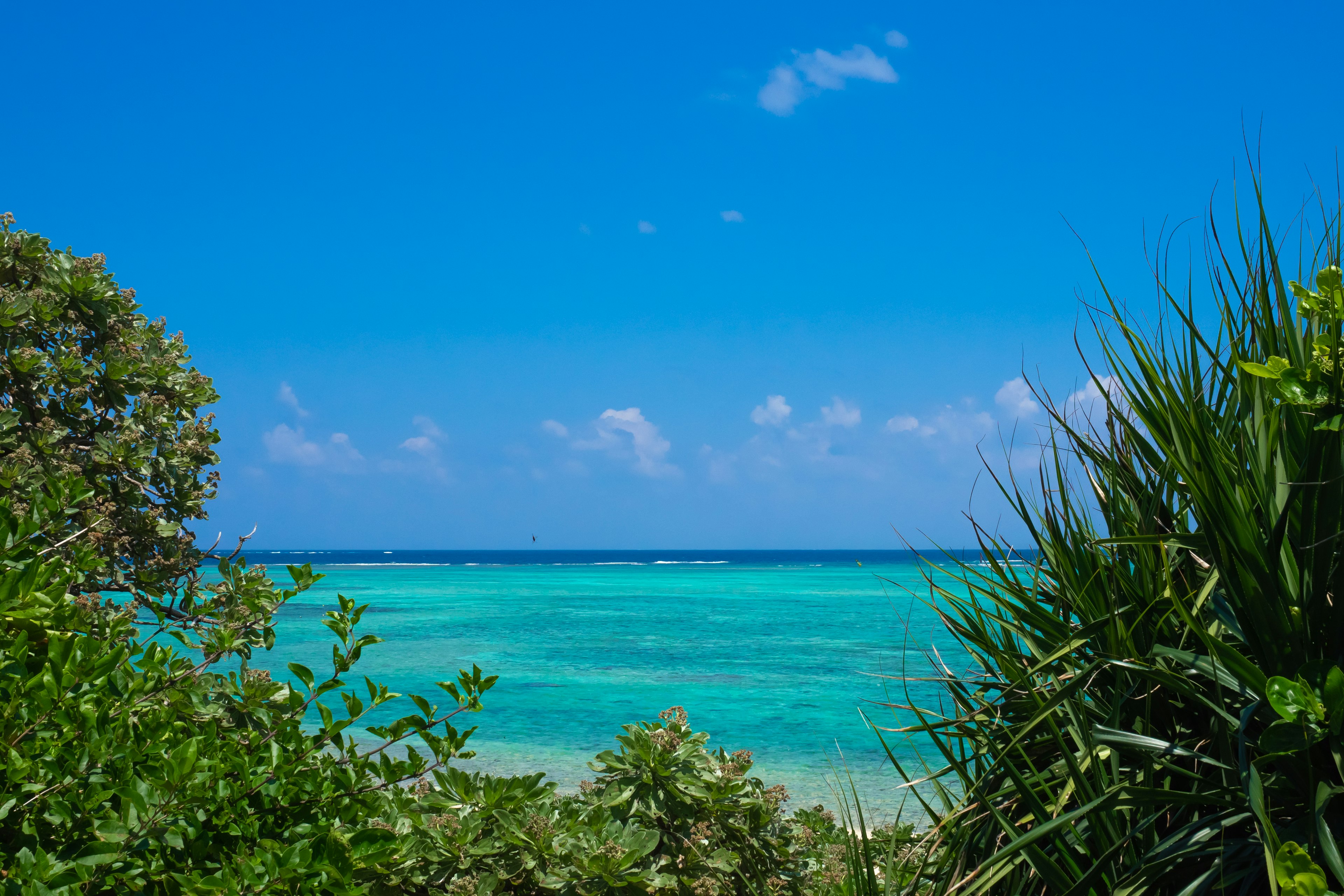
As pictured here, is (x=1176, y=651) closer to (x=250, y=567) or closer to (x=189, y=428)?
(x=250, y=567)

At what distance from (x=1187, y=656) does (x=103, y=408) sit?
4.05m

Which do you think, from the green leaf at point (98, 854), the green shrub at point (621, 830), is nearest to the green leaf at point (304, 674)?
the green shrub at point (621, 830)

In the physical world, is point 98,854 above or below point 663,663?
above

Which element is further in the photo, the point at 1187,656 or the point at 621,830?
the point at 621,830

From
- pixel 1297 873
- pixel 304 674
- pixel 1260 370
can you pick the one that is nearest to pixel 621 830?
pixel 304 674

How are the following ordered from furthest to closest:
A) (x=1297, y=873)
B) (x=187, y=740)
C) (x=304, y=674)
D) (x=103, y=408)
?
1. (x=103, y=408)
2. (x=304, y=674)
3. (x=187, y=740)
4. (x=1297, y=873)

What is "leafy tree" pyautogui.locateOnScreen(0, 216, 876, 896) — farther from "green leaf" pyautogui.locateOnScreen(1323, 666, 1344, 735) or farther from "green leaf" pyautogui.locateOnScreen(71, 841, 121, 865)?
"green leaf" pyautogui.locateOnScreen(1323, 666, 1344, 735)

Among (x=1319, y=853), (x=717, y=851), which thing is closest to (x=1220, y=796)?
(x=1319, y=853)

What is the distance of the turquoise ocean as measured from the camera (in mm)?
12219

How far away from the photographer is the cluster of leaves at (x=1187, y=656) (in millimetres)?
1849

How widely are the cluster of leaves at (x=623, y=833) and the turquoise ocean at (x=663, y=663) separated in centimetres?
65

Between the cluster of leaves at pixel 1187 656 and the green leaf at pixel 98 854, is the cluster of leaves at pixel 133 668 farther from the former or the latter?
the cluster of leaves at pixel 1187 656

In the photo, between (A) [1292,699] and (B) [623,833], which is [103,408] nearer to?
(B) [623,833]

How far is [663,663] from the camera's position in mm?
22484
